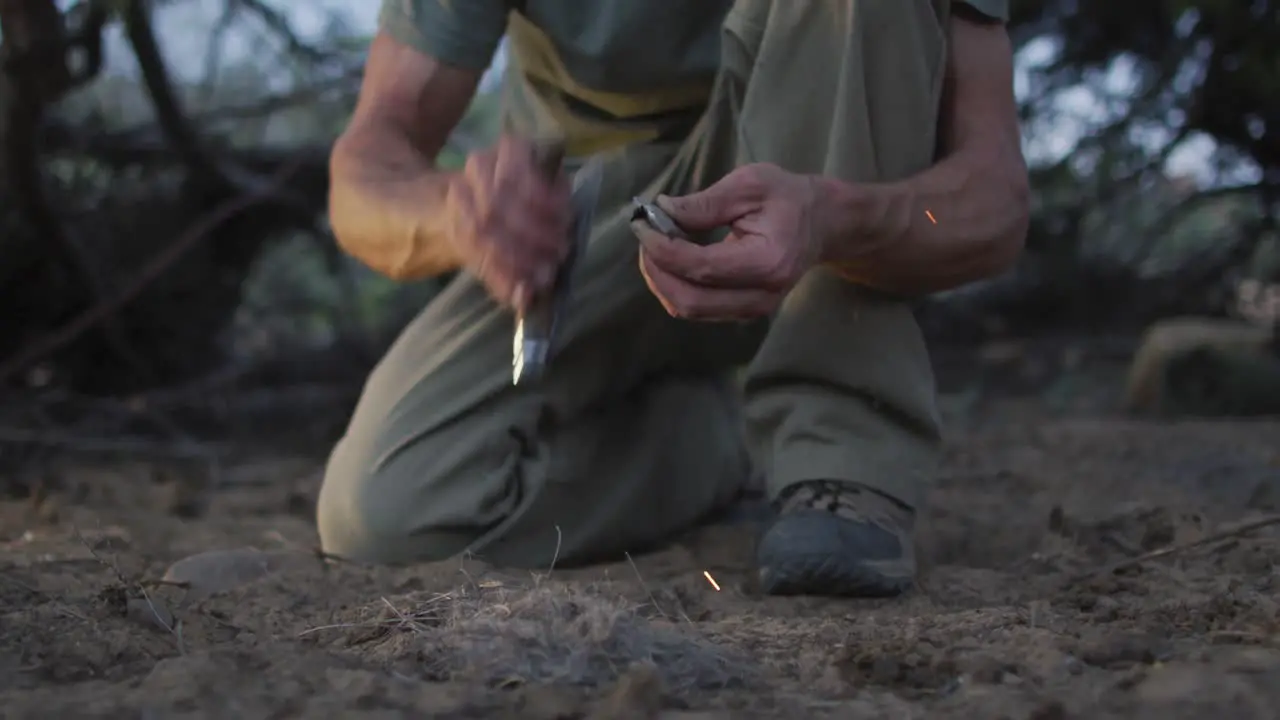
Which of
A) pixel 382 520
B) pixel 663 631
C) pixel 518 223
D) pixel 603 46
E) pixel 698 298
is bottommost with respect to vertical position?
pixel 382 520

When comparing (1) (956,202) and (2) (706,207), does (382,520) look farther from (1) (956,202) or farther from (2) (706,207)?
(1) (956,202)

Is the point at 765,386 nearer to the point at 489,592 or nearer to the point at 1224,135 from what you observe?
the point at 489,592

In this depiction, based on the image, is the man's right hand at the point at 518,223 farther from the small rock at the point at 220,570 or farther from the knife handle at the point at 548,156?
the small rock at the point at 220,570

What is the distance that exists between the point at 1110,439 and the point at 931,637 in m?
1.74

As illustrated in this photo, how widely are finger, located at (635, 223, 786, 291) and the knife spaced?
0.06 metres

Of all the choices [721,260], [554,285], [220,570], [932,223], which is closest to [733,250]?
[721,260]

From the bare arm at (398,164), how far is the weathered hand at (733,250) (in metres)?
0.31

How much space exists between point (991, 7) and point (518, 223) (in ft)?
2.64

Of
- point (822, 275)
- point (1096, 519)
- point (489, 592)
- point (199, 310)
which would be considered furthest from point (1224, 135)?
point (489, 592)

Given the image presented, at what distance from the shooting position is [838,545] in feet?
5.34

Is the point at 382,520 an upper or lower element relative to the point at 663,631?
lower

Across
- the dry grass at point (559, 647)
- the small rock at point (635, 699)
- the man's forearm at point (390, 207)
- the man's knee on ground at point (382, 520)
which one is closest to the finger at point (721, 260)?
the man's forearm at point (390, 207)

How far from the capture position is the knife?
1.39 m

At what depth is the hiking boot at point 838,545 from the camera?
1.62 metres
